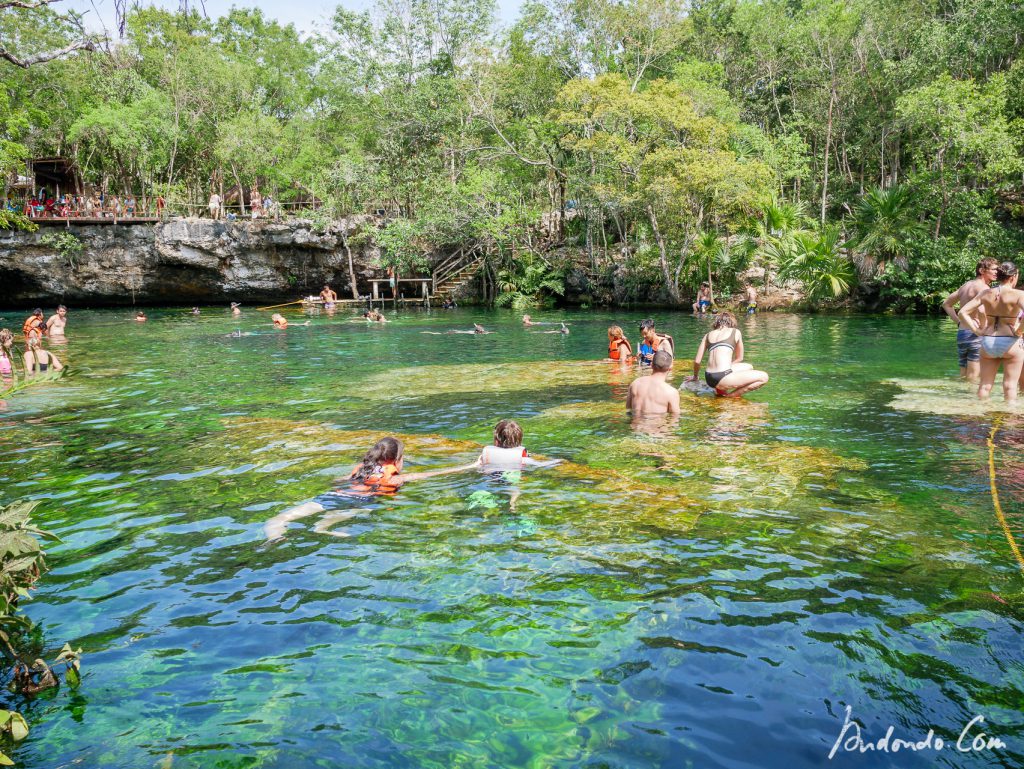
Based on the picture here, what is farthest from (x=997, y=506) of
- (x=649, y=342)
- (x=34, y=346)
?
(x=34, y=346)

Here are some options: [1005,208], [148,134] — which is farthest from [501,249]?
[1005,208]

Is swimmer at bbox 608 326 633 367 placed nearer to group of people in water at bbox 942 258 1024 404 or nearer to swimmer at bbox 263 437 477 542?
group of people in water at bbox 942 258 1024 404

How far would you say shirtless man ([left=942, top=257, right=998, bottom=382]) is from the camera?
38.1 feet

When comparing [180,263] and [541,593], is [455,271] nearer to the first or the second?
[180,263]

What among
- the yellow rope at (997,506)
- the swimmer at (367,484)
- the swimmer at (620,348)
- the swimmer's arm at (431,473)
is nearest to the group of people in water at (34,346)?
the swimmer at (367,484)

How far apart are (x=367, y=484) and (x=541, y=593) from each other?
316cm

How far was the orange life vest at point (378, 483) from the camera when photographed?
801 cm

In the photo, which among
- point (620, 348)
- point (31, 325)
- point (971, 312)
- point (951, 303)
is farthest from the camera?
point (31, 325)

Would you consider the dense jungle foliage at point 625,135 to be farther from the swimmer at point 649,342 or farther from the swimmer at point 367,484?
the swimmer at point 367,484

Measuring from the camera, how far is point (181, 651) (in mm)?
4793

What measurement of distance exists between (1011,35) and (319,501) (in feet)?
121

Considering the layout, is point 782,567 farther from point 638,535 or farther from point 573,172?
point 573,172

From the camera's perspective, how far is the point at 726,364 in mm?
13219

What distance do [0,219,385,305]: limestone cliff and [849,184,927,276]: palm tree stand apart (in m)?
29.5
